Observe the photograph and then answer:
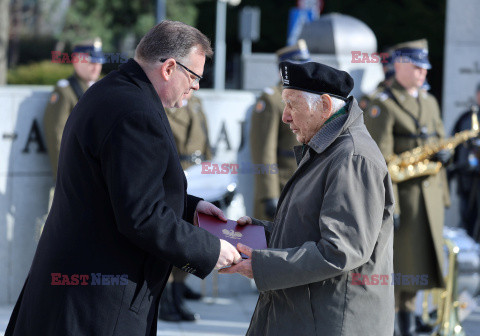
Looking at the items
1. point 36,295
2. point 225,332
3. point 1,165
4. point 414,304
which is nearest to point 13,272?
point 1,165

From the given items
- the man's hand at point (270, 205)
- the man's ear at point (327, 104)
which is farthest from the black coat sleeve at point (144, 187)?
the man's hand at point (270, 205)

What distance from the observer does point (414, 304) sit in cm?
625

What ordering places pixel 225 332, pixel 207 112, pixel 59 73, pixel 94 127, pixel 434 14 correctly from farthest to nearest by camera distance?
1. pixel 434 14
2. pixel 59 73
3. pixel 207 112
4. pixel 225 332
5. pixel 94 127

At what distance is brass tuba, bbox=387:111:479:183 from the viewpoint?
6141 millimetres

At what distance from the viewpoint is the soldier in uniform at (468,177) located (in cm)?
812

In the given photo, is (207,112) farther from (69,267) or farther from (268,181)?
(69,267)

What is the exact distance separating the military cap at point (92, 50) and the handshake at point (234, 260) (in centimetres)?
399

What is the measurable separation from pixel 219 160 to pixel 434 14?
60.6 ft

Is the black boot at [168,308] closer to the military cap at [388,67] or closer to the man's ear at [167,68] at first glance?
the military cap at [388,67]

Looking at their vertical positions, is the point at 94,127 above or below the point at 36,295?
above

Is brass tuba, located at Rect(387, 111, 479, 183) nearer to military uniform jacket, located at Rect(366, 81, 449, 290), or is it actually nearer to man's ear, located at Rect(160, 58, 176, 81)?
military uniform jacket, located at Rect(366, 81, 449, 290)

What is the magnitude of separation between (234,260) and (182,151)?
3.85 meters

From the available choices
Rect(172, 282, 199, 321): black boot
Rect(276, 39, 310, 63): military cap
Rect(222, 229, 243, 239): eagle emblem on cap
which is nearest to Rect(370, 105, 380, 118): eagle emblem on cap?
Result: Rect(276, 39, 310, 63): military cap

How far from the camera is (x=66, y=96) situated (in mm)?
6719
